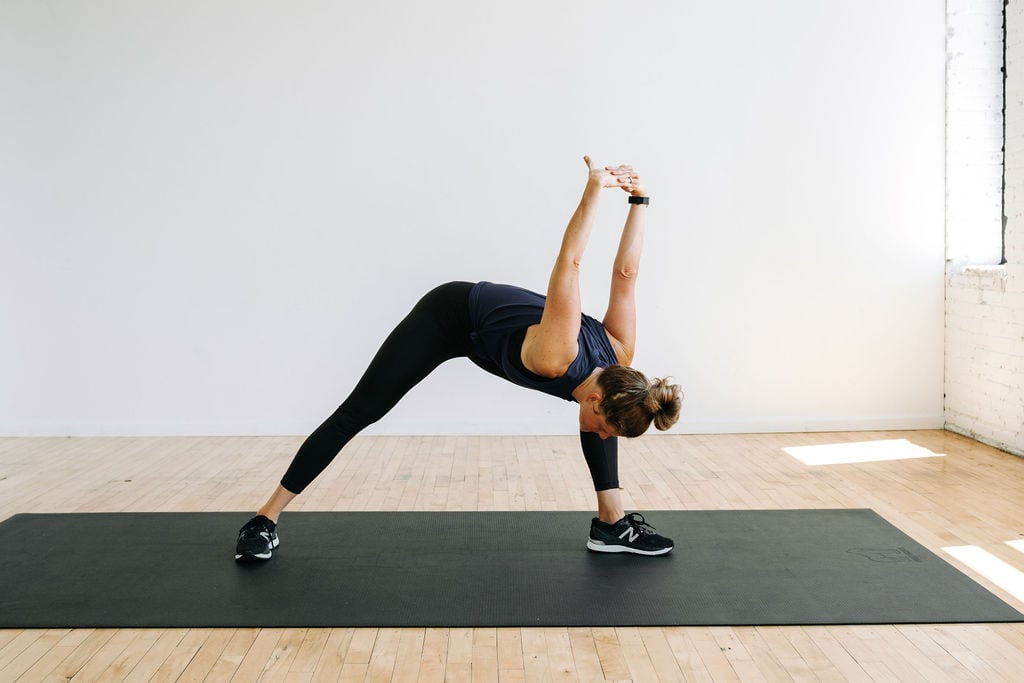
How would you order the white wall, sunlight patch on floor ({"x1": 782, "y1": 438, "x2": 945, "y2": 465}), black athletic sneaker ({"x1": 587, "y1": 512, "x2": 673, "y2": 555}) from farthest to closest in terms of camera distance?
the white wall
sunlight patch on floor ({"x1": 782, "y1": 438, "x2": 945, "y2": 465})
black athletic sneaker ({"x1": 587, "y1": 512, "x2": 673, "y2": 555})

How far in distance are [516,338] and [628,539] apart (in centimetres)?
71

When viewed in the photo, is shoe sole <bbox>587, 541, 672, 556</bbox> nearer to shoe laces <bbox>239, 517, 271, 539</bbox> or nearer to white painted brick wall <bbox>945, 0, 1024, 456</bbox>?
shoe laces <bbox>239, 517, 271, 539</bbox>

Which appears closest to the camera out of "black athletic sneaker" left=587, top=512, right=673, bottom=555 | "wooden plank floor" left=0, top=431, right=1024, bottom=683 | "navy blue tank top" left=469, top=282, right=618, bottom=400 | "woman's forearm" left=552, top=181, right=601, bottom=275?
"wooden plank floor" left=0, top=431, right=1024, bottom=683

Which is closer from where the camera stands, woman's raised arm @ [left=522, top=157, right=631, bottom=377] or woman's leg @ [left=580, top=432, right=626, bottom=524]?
woman's raised arm @ [left=522, top=157, right=631, bottom=377]

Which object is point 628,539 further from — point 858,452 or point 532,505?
point 858,452

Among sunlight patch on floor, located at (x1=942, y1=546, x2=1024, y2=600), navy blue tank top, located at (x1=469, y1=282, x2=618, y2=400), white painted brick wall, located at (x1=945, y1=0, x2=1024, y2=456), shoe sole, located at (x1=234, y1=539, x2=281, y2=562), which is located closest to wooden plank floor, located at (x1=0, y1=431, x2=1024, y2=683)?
sunlight patch on floor, located at (x1=942, y1=546, x2=1024, y2=600)

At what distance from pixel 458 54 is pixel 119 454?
2518 mm

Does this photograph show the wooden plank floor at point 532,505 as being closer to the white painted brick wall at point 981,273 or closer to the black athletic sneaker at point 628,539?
the white painted brick wall at point 981,273

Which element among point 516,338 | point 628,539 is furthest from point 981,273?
point 516,338

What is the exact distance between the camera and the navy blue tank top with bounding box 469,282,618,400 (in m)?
2.53

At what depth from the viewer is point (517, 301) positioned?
8.59ft

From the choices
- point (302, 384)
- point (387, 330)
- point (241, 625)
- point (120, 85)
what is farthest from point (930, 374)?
point (120, 85)

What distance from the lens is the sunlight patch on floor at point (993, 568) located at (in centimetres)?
251

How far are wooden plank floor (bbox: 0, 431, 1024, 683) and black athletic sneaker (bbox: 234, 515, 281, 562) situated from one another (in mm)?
448
